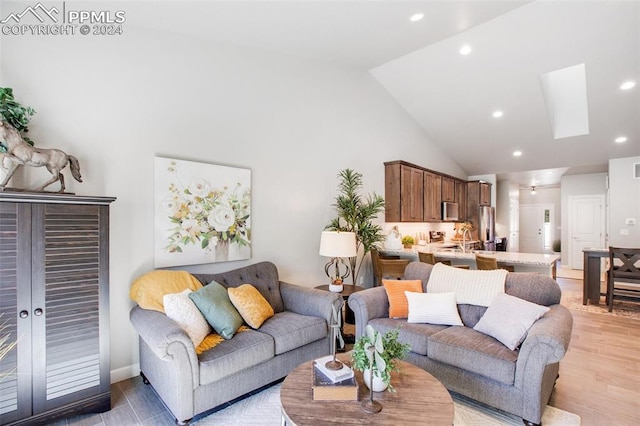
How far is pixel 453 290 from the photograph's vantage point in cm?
312

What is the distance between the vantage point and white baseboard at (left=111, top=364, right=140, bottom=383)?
279 centimetres

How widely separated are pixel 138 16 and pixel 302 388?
10.7 feet

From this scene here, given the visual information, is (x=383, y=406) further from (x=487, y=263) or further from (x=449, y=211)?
(x=449, y=211)

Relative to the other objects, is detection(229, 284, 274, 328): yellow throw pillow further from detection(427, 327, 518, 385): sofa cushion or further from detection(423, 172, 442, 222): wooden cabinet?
detection(423, 172, 442, 222): wooden cabinet

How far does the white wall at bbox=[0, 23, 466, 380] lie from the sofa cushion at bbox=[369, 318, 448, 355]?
5.25 ft

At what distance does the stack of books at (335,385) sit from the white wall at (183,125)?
198cm

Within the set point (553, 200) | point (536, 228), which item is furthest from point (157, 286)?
point (553, 200)

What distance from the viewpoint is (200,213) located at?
330 cm

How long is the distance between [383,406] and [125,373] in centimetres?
239

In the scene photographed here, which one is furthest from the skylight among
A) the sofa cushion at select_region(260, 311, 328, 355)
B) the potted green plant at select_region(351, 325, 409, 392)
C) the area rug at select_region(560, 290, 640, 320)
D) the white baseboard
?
the white baseboard

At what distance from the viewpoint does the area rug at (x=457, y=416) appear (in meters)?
2.27

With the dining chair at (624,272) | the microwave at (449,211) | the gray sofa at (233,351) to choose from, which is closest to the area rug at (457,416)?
the gray sofa at (233,351)

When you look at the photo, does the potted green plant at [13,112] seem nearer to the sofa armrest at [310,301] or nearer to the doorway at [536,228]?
the sofa armrest at [310,301]

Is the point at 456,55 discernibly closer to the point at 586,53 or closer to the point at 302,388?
the point at 586,53
